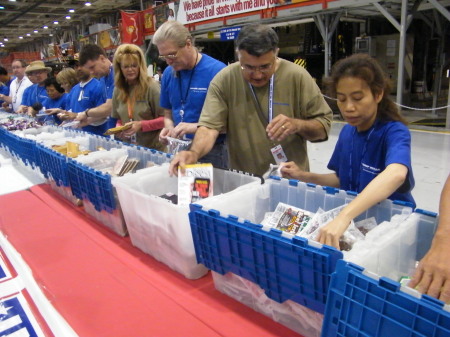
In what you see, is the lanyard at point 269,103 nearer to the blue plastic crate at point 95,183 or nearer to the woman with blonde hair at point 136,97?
the blue plastic crate at point 95,183

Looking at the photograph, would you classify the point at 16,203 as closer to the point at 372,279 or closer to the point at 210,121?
the point at 210,121

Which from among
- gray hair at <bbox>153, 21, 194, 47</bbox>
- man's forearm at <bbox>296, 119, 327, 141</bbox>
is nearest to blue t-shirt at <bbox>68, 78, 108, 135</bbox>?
gray hair at <bbox>153, 21, 194, 47</bbox>

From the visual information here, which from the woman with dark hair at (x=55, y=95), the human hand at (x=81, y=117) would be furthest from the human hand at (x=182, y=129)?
the woman with dark hair at (x=55, y=95)

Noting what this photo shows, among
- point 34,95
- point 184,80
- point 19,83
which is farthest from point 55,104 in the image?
point 184,80

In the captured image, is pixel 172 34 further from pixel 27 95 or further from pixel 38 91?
pixel 27 95

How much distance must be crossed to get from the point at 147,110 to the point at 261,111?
1.17 m

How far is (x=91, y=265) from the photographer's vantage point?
4.50 feet

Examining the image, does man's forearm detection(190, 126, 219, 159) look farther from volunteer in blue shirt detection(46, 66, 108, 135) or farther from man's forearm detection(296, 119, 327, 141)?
volunteer in blue shirt detection(46, 66, 108, 135)

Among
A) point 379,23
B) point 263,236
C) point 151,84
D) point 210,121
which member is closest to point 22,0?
point 379,23

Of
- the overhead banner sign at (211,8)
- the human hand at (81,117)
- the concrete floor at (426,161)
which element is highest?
the overhead banner sign at (211,8)

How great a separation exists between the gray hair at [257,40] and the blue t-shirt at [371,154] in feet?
1.66

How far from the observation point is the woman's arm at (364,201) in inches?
36.1

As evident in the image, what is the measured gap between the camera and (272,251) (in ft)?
2.98

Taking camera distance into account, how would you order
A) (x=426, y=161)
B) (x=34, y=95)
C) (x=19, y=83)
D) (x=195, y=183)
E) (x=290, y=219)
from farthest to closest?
(x=19, y=83)
(x=34, y=95)
(x=426, y=161)
(x=195, y=183)
(x=290, y=219)
